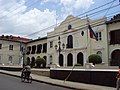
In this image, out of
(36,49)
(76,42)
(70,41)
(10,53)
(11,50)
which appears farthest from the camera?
(11,50)

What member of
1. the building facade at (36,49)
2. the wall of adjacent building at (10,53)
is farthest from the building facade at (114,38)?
the wall of adjacent building at (10,53)

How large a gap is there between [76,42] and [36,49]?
62.3ft

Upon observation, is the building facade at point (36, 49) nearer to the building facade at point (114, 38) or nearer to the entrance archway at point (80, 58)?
the entrance archway at point (80, 58)

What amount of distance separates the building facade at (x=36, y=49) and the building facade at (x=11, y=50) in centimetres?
324

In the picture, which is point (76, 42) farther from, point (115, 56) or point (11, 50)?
point (11, 50)

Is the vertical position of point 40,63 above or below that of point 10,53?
below

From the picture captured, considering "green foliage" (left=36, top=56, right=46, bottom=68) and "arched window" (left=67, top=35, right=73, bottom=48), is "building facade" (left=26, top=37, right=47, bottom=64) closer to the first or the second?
"green foliage" (left=36, top=56, right=46, bottom=68)

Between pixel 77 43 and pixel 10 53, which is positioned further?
pixel 10 53

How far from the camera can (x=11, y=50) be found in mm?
74812

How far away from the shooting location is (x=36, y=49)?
6619 centimetres

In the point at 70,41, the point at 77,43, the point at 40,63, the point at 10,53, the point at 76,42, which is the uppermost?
the point at 70,41

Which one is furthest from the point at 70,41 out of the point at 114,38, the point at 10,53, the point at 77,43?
the point at 10,53

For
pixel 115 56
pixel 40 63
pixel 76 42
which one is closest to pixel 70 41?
pixel 76 42

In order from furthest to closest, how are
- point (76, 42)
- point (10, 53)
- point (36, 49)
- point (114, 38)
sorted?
point (10, 53)
point (36, 49)
point (76, 42)
point (114, 38)
